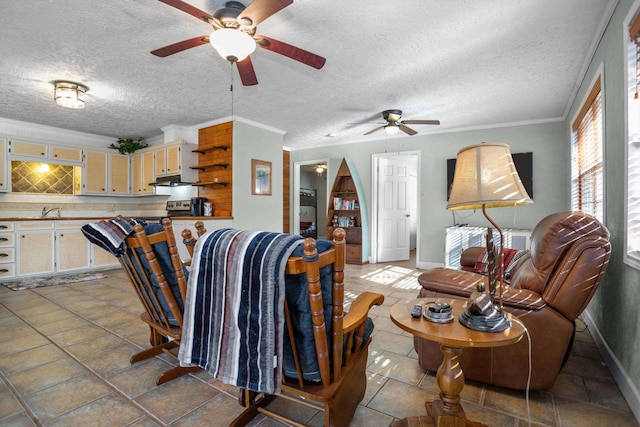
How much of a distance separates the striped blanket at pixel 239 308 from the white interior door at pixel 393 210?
5166mm

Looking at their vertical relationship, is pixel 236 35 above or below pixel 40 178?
above

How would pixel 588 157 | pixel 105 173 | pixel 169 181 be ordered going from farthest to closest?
pixel 105 173, pixel 169 181, pixel 588 157

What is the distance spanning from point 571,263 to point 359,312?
1133mm

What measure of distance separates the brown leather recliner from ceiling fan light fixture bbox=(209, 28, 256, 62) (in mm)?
2000

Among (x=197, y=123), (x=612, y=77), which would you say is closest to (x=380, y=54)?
(x=612, y=77)

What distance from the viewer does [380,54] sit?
2.85 meters

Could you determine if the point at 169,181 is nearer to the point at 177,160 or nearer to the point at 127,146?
the point at 177,160

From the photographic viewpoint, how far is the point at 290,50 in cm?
220

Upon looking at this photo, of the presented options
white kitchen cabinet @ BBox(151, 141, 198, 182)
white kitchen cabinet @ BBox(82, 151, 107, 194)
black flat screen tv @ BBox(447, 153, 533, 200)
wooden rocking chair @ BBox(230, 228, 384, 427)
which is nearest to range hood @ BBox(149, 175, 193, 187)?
white kitchen cabinet @ BBox(151, 141, 198, 182)

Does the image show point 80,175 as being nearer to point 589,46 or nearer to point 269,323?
point 269,323

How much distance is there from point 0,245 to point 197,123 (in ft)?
10.9

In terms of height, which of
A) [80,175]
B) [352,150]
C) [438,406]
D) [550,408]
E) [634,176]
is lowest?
[550,408]

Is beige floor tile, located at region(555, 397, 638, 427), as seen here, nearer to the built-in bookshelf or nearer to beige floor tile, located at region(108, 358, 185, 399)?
beige floor tile, located at region(108, 358, 185, 399)

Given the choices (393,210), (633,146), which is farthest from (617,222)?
(393,210)
